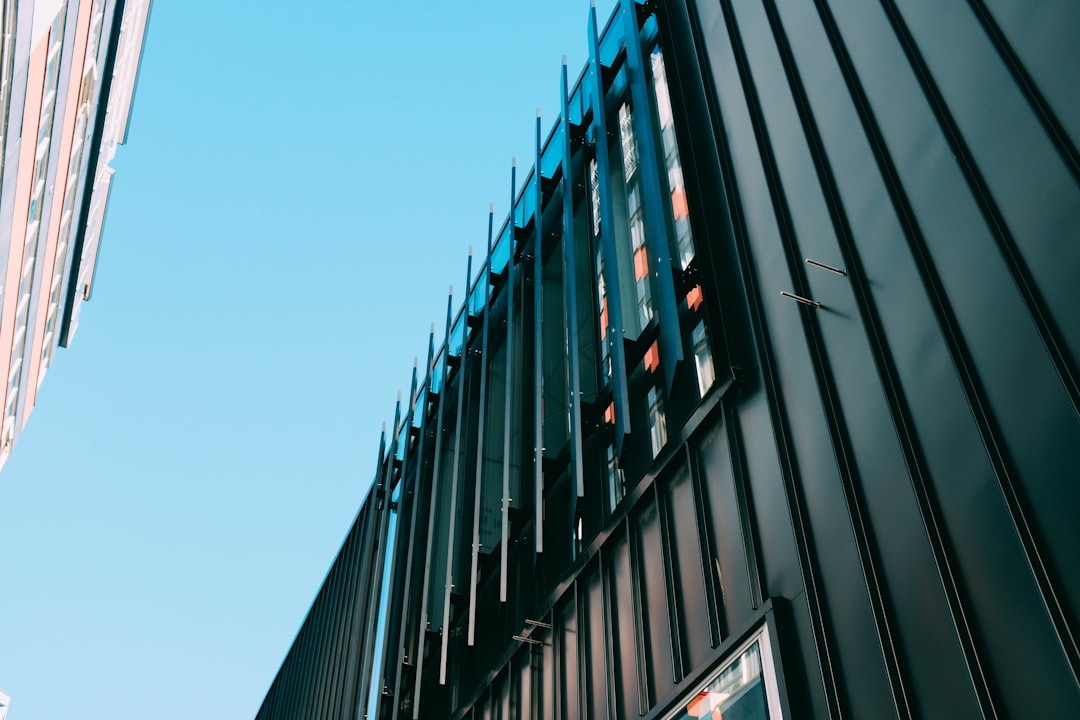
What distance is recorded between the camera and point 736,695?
25.9 feet

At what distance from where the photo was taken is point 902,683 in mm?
6152

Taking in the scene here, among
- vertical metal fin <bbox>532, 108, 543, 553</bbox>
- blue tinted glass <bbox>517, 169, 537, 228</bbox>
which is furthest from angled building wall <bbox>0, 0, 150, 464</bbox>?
vertical metal fin <bbox>532, 108, 543, 553</bbox>

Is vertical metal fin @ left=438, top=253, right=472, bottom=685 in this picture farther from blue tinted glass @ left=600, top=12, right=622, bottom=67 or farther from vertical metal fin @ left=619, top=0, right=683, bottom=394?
vertical metal fin @ left=619, top=0, right=683, bottom=394

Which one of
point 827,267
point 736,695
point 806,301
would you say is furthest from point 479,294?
point 736,695

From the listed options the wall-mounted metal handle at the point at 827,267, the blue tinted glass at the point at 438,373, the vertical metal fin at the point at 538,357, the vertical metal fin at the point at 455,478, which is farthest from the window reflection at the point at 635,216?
the blue tinted glass at the point at 438,373

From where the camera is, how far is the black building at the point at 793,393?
602cm

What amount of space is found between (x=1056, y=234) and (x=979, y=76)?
1.70m

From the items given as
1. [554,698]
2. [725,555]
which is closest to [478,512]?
[554,698]

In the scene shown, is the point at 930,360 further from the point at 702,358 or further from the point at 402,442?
the point at 402,442

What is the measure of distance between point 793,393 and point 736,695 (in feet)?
8.63

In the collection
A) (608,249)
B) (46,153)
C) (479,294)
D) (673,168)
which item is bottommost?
(608,249)

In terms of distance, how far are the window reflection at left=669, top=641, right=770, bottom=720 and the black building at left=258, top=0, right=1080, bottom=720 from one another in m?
0.04

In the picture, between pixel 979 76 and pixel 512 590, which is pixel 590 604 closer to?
pixel 512 590

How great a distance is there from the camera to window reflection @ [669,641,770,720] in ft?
24.6
